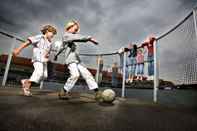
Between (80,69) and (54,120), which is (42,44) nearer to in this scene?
(80,69)

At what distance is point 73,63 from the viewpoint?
413 centimetres

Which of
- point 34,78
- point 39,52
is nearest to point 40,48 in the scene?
point 39,52

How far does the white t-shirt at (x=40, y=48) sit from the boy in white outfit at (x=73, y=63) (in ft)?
1.32

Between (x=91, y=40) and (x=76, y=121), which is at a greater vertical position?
(x=91, y=40)

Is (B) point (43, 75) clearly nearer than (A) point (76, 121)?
No

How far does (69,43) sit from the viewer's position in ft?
14.0

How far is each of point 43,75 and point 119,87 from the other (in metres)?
3.04

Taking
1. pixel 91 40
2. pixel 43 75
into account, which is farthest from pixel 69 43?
pixel 43 75

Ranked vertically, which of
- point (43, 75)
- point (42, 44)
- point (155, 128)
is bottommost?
point (155, 128)

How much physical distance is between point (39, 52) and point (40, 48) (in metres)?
0.11

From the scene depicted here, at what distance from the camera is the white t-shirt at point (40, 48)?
13.9 ft

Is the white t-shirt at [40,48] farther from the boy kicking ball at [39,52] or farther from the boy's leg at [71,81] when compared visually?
the boy's leg at [71,81]

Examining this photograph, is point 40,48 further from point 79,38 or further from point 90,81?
point 90,81

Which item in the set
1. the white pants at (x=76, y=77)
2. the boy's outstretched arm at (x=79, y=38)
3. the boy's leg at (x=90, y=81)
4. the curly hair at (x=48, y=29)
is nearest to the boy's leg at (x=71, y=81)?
the white pants at (x=76, y=77)
